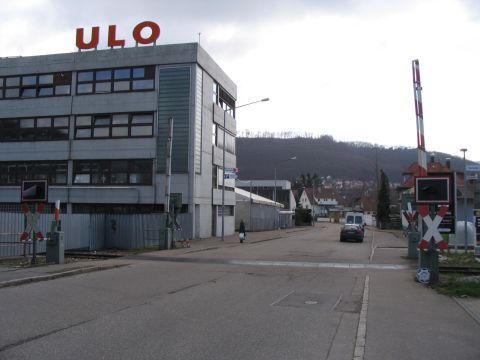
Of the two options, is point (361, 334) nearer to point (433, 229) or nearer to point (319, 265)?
point (433, 229)

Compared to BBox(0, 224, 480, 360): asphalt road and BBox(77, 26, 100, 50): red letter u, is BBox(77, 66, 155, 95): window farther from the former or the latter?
BBox(0, 224, 480, 360): asphalt road

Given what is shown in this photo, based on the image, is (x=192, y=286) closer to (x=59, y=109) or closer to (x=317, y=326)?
(x=317, y=326)

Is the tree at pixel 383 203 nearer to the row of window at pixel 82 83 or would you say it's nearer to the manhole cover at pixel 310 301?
the row of window at pixel 82 83

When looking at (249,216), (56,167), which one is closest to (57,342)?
(56,167)

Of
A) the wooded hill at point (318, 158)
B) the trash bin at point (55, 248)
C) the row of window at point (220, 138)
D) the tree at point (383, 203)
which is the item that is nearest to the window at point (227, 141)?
the row of window at point (220, 138)

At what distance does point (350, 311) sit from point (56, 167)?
32103 mm

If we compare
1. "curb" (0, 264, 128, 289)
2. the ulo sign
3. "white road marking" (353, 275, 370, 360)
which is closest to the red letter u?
the ulo sign

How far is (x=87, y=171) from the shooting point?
120 ft

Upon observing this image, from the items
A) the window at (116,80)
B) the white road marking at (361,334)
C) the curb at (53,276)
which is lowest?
the white road marking at (361,334)

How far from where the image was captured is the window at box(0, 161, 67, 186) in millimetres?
37312

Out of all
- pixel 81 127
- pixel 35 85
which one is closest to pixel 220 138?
pixel 81 127

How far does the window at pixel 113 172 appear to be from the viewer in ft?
117

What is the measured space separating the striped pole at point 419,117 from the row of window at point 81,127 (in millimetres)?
24829

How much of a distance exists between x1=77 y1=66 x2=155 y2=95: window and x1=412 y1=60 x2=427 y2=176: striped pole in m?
25.2
